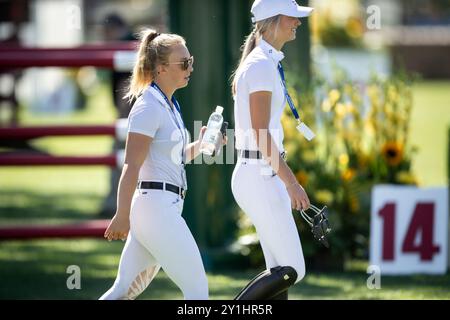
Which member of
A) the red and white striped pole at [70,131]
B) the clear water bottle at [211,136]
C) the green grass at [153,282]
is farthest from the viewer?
the red and white striped pole at [70,131]

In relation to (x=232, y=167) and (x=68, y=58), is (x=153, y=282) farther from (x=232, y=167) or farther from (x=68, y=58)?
(x=68, y=58)

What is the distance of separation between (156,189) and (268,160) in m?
0.55

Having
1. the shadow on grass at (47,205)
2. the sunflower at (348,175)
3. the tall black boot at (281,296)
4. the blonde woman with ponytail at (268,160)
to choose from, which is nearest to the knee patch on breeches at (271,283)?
the blonde woman with ponytail at (268,160)

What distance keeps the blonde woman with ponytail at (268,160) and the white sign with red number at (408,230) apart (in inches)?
92.4

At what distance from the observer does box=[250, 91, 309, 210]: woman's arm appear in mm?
5164

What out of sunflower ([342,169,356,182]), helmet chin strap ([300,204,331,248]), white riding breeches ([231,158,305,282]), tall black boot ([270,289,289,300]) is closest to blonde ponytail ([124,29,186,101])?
white riding breeches ([231,158,305,282])

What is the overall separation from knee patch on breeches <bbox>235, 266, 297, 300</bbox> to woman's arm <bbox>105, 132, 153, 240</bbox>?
27.1 inches

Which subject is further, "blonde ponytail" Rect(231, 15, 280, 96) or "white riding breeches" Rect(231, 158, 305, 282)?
"blonde ponytail" Rect(231, 15, 280, 96)

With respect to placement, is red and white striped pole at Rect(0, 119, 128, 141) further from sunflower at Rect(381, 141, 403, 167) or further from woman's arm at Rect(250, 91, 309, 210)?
woman's arm at Rect(250, 91, 309, 210)

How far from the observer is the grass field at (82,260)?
7.13 m

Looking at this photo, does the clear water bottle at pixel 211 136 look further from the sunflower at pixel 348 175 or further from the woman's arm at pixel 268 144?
the sunflower at pixel 348 175
